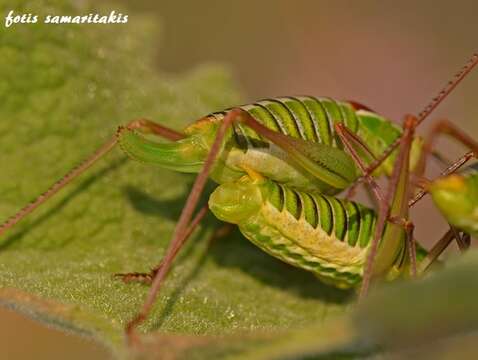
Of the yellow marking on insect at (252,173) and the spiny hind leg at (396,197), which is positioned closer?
the spiny hind leg at (396,197)

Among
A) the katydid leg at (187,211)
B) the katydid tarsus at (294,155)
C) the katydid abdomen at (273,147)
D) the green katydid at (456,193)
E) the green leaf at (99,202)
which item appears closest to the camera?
the katydid leg at (187,211)

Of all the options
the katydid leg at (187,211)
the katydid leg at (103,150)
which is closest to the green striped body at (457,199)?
the katydid leg at (187,211)

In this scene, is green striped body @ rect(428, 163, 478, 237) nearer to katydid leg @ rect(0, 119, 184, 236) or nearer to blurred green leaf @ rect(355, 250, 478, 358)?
blurred green leaf @ rect(355, 250, 478, 358)

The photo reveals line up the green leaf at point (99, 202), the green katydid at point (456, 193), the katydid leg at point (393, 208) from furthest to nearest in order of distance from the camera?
the green leaf at point (99, 202)
the katydid leg at point (393, 208)
the green katydid at point (456, 193)

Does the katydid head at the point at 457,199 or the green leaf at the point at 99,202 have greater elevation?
the katydid head at the point at 457,199

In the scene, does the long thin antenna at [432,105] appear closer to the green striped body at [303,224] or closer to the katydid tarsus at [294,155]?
the katydid tarsus at [294,155]

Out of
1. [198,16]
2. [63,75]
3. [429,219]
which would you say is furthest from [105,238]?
[198,16]

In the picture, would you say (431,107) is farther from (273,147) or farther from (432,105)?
(273,147)

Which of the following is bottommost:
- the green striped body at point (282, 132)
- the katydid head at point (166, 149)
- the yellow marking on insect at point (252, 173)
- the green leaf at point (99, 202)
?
the green leaf at point (99, 202)
